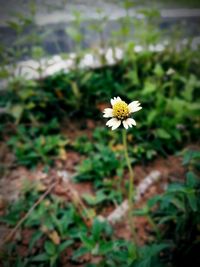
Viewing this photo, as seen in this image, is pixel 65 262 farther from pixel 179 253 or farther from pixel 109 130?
pixel 109 130

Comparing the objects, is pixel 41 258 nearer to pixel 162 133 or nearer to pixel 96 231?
pixel 96 231

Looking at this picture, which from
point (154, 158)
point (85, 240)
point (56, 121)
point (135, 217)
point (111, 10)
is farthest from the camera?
point (111, 10)

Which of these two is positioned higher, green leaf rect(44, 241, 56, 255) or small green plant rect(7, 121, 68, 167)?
small green plant rect(7, 121, 68, 167)

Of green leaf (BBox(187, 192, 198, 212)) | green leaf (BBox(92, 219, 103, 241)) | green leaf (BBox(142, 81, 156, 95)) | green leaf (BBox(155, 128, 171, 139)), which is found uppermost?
green leaf (BBox(142, 81, 156, 95))

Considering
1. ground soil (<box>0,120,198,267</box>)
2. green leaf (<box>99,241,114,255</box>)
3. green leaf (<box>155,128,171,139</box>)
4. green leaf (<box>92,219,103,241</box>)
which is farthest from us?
green leaf (<box>155,128,171,139</box>)

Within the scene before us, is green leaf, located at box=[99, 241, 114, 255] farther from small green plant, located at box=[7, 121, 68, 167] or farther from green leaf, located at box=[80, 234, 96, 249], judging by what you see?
small green plant, located at box=[7, 121, 68, 167]

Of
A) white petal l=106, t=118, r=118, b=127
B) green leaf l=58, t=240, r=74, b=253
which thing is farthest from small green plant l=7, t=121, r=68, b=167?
white petal l=106, t=118, r=118, b=127

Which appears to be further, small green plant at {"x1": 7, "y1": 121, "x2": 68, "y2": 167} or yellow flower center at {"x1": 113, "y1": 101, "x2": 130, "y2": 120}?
small green plant at {"x1": 7, "y1": 121, "x2": 68, "y2": 167}

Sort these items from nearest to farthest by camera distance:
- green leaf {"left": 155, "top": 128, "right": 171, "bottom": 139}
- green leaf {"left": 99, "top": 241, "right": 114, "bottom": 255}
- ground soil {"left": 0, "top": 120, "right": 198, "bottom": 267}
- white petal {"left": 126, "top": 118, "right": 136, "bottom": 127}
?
white petal {"left": 126, "top": 118, "right": 136, "bottom": 127} → green leaf {"left": 99, "top": 241, "right": 114, "bottom": 255} → ground soil {"left": 0, "top": 120, "right": 198, "bottom": 267} → green leaf {"left": 155, "top": 128, "right": 171, "bottom": 139}

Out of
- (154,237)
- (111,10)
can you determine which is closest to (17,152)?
(154,237)
